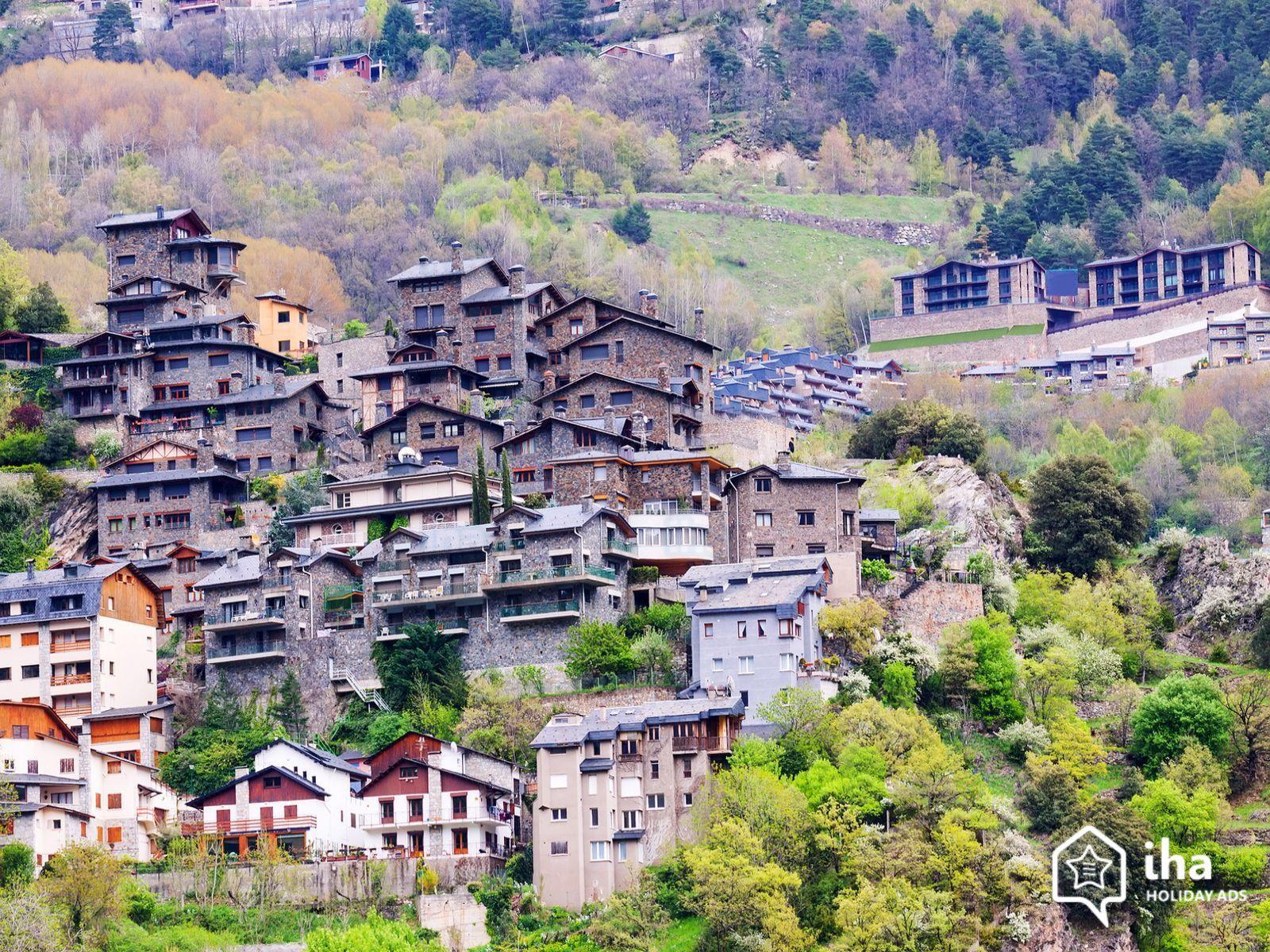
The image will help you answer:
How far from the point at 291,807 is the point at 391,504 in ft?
63.1

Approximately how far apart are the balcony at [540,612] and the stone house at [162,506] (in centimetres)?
1770

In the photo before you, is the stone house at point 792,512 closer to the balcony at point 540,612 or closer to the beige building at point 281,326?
the balcony at point 540,612

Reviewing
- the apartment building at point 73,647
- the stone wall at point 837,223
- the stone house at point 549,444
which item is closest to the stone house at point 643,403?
the stone house at point 549,444

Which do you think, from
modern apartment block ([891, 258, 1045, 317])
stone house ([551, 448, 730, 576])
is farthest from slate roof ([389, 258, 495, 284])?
modern apartment block ([891, 258, 1045, 317])

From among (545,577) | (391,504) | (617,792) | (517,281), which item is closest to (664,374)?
(517,281)

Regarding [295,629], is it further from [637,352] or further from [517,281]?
[517,281]

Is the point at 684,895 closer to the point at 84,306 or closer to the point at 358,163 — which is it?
the point at 84,306

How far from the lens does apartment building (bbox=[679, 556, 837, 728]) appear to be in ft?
258

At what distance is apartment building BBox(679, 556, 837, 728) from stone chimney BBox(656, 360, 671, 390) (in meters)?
21.2

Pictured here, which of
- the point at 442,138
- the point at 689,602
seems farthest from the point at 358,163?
the point at 689,602

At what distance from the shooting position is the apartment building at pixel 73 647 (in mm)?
83812

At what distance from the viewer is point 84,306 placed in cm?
12638

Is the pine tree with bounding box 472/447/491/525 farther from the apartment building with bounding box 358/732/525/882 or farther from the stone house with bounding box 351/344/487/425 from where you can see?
the apartment building with bounding box 358/732/525/882

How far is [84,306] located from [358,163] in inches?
2496
